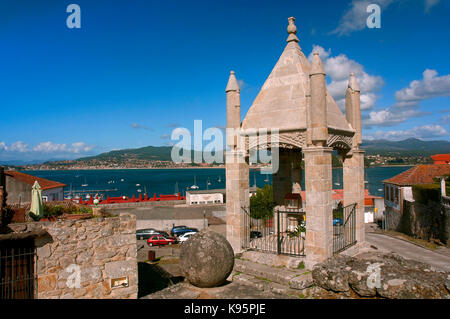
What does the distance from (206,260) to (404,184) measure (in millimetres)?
29148

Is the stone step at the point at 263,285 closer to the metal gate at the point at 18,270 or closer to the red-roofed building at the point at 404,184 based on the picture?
the metal gate at the point at 18,270

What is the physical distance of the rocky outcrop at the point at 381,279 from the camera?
716cm

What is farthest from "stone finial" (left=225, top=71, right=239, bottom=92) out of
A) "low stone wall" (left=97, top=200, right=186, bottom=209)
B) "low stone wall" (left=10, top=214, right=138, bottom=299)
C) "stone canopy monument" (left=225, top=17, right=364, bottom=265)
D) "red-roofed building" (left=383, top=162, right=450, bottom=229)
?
"low stone wall" (left=97, top=200, right=186, bottom=209)

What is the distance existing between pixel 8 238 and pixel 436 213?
26.1 meters

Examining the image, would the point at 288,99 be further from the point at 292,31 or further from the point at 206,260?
the point at 206,260

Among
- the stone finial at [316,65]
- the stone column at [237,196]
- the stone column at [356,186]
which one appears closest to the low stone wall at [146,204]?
the stone column at [237,196]

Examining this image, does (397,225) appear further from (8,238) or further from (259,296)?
(8,238)

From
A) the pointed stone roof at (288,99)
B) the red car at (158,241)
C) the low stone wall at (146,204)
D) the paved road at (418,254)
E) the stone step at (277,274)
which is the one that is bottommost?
the red car at (158,241)

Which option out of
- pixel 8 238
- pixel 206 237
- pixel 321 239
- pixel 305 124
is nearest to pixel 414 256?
pixel 321 239

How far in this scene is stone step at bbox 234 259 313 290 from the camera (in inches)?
352

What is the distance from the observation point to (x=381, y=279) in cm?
→ 768

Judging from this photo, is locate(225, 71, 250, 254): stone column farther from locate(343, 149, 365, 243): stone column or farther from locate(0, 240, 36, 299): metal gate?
locate(0, 240, 36, 299): metal gate

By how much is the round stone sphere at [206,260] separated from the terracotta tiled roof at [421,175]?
2871cm

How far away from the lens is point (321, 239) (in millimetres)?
9430
